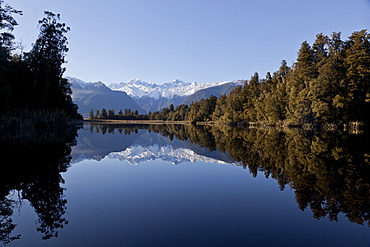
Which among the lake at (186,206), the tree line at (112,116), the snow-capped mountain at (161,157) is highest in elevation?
the tree line at (112,116)

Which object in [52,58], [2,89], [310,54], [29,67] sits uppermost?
[310,54]

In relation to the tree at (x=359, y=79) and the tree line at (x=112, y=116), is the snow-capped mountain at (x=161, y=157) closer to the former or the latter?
the tree at (x=359, y=79)

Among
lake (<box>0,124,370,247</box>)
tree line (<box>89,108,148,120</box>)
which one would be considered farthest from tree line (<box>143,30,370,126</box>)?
tree line (<box>89,108,148,120</box>)

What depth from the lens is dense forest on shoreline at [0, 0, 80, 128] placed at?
30.4 meters

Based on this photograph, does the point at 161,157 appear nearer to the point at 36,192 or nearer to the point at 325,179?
the point at 36,192

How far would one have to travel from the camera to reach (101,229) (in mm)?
5340

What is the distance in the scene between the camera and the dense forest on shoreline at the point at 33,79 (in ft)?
99.8

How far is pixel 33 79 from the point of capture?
124 ft

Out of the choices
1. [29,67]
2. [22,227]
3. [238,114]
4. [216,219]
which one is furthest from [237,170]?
[238,114]

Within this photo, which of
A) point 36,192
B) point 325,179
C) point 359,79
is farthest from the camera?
point 359,79

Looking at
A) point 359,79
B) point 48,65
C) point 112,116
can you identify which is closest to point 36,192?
point 48,65

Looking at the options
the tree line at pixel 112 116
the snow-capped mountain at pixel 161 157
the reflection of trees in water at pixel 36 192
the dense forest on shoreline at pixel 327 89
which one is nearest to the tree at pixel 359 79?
the dense forest on shoreline at pixel 327 89

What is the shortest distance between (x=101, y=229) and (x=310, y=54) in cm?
6603

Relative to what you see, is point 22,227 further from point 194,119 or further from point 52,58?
point 194,119
